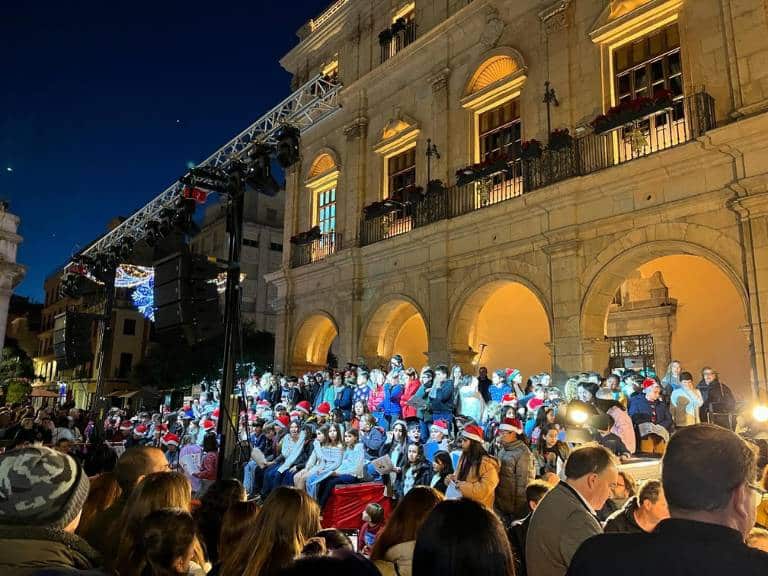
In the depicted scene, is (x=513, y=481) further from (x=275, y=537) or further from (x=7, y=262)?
(x=7, y=262)

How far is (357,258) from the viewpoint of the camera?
1903 centimetres

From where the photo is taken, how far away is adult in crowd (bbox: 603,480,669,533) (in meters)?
3.56

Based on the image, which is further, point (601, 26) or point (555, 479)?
point (601, 26)

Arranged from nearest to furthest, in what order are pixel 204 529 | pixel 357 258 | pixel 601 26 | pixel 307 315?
pixel 204 529
pixel 601 26
pixel 357 258
pixel 307 315

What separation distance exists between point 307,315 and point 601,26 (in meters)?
12.7

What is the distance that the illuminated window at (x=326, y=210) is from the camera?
2191 cm

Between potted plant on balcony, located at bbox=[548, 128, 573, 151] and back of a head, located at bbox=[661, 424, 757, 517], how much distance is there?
12.6m

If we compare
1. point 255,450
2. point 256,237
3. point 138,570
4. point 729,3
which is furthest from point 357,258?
point 256,237

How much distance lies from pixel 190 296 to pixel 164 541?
17.8 feet

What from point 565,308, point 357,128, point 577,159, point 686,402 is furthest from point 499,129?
point 686,402

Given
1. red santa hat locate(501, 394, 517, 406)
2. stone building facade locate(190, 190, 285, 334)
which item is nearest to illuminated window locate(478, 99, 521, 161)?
red santa hat locate(501, 394, 517, 406)

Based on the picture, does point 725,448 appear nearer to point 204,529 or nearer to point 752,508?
point 752,508

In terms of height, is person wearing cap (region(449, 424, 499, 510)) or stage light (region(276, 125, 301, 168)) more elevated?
stage light (region(276, 125, 301, 168))

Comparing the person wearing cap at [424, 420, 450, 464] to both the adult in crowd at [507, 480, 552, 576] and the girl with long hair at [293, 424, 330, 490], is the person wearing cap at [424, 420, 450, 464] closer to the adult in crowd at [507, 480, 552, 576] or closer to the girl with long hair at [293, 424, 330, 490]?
the girl with long hair at [293, 424, 330, 490]
